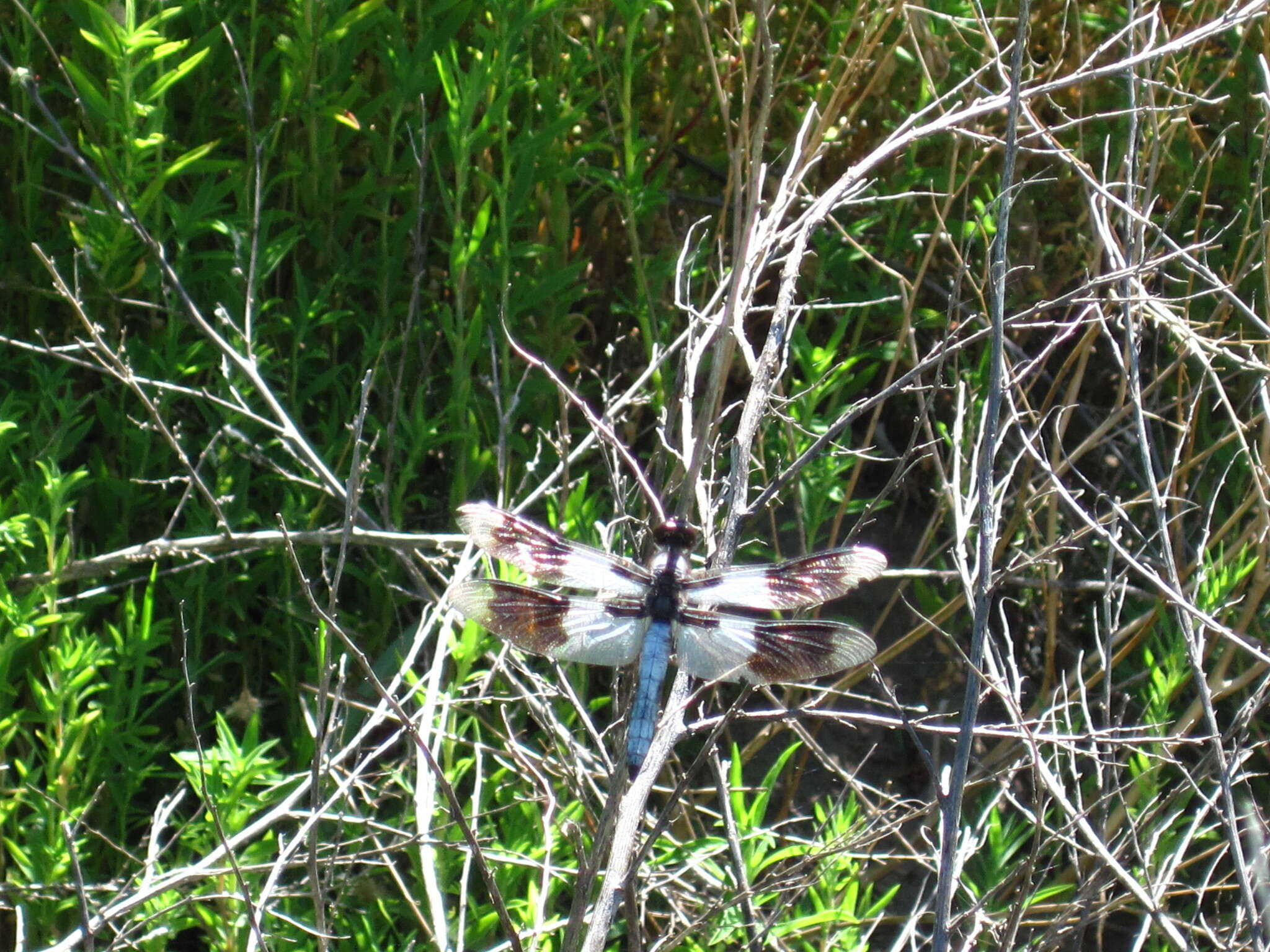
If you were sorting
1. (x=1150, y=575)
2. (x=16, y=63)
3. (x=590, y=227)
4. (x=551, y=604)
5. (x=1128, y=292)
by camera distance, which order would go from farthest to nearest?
(x=590, y=227) → (x=16, y=63) → (x=551, y=604) → (x=1128, y=292) → (x=1150, y=575)

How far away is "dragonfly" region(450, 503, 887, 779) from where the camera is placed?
2.04m

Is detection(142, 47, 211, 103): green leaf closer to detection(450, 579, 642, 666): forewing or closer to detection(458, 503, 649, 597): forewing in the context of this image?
detection(458, 503, 649, 597): forewing

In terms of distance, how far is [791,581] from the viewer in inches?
83.0

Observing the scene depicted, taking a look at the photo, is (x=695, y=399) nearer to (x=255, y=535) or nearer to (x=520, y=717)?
(x=520, y=717)

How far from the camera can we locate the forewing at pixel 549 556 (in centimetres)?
205

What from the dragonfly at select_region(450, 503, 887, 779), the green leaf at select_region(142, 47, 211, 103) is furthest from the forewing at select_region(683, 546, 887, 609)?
the green leaf at select_region(142, 47, 211, 103)

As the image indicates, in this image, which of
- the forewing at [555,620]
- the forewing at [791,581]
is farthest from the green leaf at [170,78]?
the forewing at [791,581]

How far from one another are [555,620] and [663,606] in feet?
0.62

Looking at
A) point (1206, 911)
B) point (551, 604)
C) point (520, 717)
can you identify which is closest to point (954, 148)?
point (551, 604)

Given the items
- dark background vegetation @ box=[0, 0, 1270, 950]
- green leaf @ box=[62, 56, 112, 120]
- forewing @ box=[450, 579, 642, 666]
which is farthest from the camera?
green leaf @ box=[62, 56, 112, 120]

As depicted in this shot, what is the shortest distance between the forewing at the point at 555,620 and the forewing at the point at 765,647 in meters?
0.10

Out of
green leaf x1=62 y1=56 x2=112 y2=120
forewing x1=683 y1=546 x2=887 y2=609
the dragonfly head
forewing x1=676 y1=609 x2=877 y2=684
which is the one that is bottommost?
forewing x1=676 y1=609 x2=877 y2=684

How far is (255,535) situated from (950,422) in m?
1.76

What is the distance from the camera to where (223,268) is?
2.69m
